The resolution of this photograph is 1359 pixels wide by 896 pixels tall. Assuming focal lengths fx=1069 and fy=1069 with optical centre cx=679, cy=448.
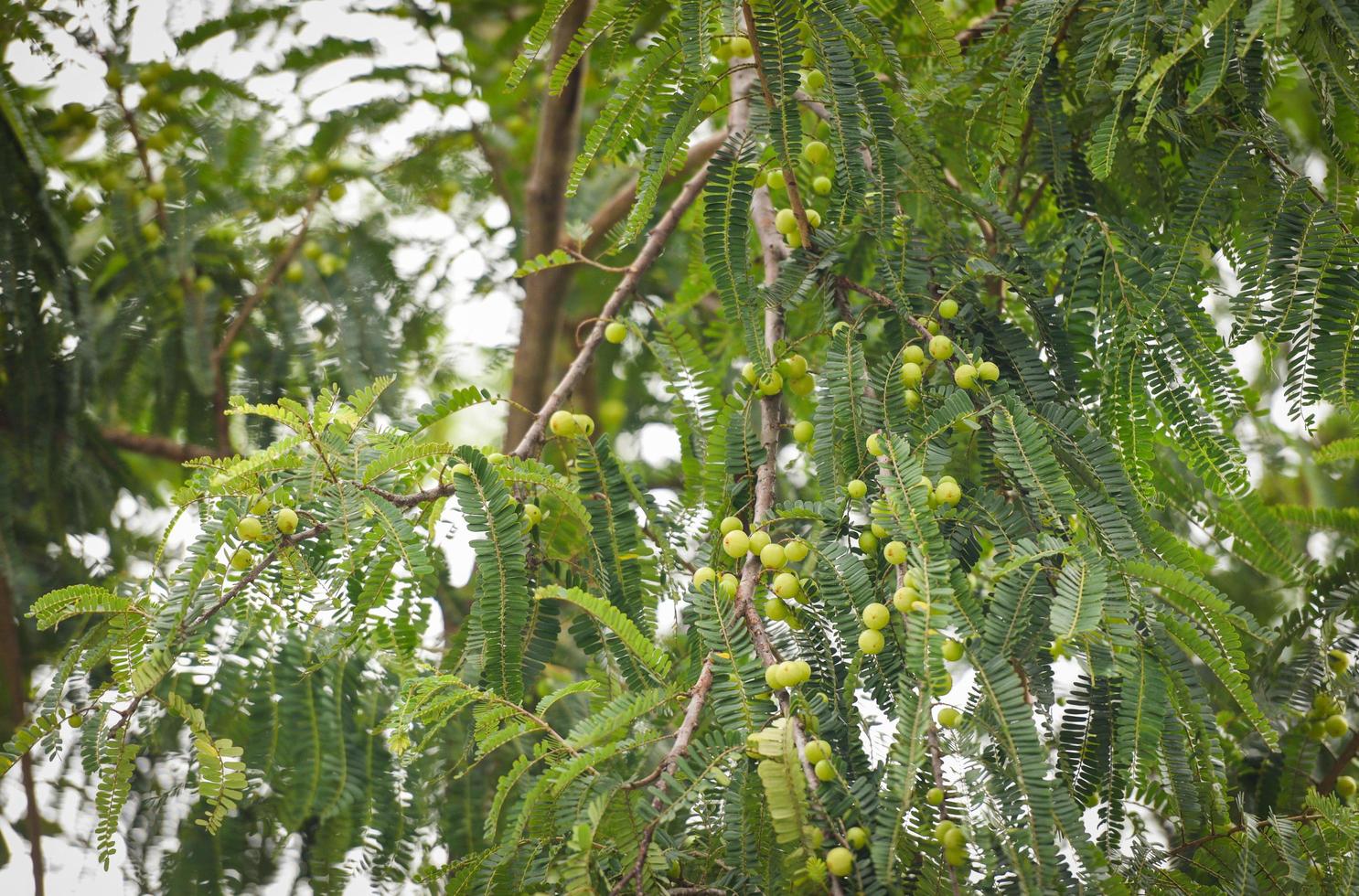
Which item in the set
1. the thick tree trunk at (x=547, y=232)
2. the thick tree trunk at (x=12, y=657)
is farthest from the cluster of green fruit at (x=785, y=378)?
the thick tree trunk at (x=12, y=657)

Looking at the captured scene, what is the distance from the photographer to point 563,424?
143cm

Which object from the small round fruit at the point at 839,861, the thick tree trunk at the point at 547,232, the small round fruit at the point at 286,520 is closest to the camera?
the small round fruit at the point at 839,861

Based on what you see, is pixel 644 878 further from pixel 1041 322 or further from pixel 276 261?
pixel 276 261

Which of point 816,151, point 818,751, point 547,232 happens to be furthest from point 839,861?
point 547,232

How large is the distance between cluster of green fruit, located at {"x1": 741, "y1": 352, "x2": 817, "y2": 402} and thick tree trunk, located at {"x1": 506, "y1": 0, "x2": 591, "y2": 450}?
1.40 meters

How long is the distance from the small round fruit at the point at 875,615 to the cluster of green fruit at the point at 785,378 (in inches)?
15.0

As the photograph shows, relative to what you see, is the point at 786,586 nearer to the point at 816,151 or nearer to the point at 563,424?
the point at 563,424

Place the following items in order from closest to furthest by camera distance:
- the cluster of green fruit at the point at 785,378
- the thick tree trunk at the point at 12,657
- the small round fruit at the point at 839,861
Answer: the small round fruit at the point at 839,861 < the cluster of green fruit at the point at 785,378 < the thick tree trunk at the point at 12,657

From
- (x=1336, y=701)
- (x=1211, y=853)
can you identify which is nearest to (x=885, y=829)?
(x=1211, y=853)

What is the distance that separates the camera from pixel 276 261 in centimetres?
261

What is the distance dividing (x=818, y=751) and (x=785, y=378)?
592mm

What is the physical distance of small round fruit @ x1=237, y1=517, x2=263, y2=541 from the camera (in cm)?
115

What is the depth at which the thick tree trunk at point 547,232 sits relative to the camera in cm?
279

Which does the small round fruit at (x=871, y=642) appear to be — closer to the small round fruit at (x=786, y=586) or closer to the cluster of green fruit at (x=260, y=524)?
the small round fruit at (x=786, y=586)
